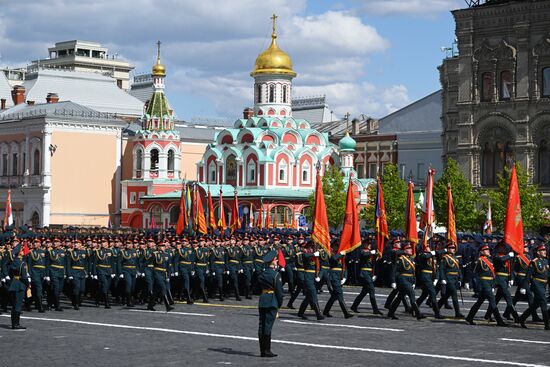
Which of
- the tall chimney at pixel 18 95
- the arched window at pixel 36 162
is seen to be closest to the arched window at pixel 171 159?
the arched window at pixel 36 162

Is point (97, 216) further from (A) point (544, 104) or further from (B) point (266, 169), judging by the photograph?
(A) point (544, 104)

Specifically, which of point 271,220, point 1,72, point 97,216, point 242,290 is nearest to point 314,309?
point 242,290

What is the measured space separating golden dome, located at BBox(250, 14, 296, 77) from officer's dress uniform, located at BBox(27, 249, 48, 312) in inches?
2161

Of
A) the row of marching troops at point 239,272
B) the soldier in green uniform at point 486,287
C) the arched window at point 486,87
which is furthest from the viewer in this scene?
the arched window at point 486,87

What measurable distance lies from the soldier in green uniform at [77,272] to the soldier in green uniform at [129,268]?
0.88 meters

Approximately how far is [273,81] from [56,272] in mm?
55145

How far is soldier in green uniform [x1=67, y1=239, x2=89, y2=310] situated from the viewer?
25.6 metres

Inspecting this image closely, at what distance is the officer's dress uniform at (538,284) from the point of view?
68.7 ft

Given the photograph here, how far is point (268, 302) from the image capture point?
688 inches

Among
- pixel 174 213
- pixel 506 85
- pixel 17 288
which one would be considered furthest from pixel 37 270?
pixel 174 213

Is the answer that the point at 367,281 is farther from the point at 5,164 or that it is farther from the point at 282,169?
the point at 5,164

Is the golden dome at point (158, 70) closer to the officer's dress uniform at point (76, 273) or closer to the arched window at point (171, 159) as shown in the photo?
the arched window at point (171, 159)

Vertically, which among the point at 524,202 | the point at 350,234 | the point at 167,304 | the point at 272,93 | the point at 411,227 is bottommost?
the point at 167,304

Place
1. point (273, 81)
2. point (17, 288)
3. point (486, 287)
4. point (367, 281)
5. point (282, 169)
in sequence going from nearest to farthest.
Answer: point (17, 288) < point (486, 287) < point (367, 281) < point (282, 169) < point (273, 81)
